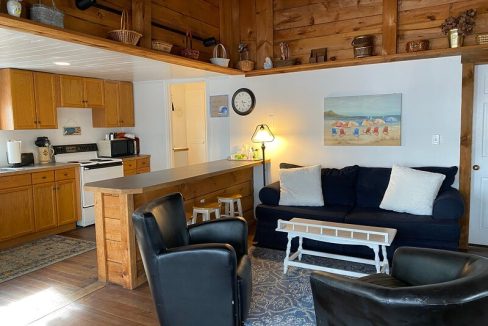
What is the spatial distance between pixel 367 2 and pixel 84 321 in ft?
14.2

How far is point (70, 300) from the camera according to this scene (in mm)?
2920

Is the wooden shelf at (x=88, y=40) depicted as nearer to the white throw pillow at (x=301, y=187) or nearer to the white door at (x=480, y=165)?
the white throw pillow at (x=301, y=187)

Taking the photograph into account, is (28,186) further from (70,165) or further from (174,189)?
(174,189)

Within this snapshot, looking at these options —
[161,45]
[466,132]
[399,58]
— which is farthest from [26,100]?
[466,132]

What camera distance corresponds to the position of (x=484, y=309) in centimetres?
146

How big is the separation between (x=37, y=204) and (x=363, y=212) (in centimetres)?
375

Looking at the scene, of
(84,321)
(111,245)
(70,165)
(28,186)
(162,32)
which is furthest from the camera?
(70,165)

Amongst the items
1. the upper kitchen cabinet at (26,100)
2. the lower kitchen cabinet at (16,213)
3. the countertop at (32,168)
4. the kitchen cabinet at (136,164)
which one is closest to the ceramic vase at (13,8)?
the upper kitchen cabinet at (26,100)

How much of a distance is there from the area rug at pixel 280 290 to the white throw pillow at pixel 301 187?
595 millimetres

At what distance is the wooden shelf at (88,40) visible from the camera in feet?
8.51

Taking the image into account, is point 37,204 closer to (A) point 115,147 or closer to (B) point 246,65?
(A) point 115,147

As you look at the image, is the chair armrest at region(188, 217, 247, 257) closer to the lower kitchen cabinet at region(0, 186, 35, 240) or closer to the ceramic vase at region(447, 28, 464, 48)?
the lower kitchen cabinet at region(0, 186, 35, 240)

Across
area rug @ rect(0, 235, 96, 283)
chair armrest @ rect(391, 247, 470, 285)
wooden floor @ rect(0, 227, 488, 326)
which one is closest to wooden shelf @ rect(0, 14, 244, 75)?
wooden floor @ rect(0, 227, 488, 326)

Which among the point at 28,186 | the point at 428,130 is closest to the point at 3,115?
the point at 28,186
